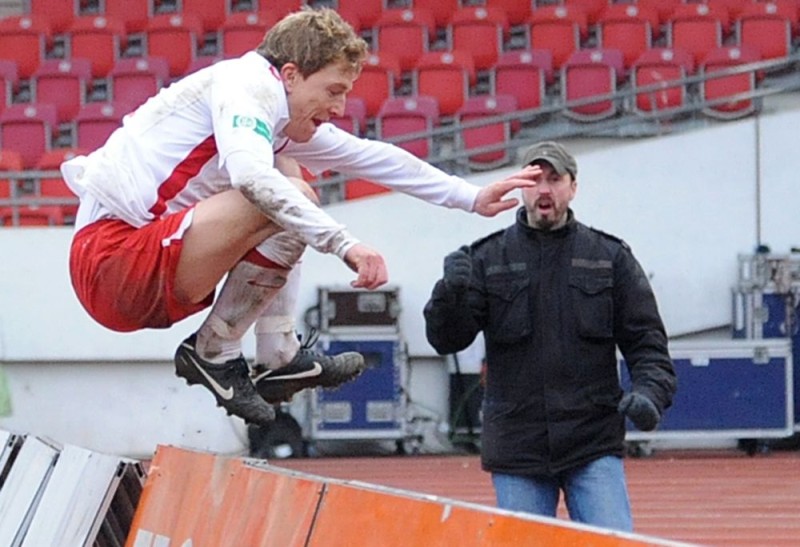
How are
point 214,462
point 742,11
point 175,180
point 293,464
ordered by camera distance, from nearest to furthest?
1. point 175,180
2. point 214,462
3. point 293,464
4. point 742,11

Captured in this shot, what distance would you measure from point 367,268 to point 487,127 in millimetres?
9187

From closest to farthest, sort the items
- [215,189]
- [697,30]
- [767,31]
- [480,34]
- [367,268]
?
[367,268] < [215,189] < [767,31] < [697,30] < [480,34]

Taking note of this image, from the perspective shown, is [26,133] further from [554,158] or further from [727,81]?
[554,158]

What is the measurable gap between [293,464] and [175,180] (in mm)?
7624

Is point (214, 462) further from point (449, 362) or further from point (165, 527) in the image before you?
point (449, 362)

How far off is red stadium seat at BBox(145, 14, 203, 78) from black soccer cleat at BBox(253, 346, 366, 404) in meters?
9.44

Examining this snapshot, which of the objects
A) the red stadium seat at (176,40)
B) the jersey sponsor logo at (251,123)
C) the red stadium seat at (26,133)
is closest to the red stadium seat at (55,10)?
the red stadium seat at (176,40)

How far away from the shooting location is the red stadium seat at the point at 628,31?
14.1 metres

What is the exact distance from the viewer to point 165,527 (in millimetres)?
5238

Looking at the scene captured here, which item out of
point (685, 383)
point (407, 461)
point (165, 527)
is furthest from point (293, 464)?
point (165, 527)

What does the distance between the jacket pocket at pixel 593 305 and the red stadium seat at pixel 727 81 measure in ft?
26.0

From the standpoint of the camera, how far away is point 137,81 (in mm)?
13898

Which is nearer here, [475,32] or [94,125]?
[94,125]

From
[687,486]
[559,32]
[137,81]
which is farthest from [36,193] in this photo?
[687,486]
